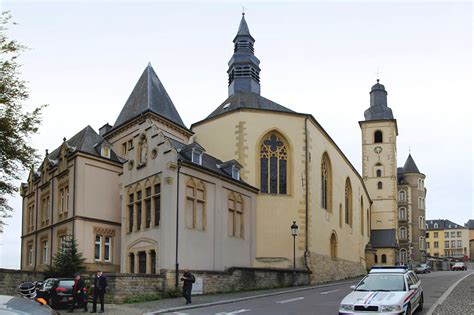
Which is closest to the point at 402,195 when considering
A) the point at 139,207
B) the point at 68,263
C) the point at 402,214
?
the point at 402,214

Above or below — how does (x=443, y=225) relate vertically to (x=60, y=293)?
above

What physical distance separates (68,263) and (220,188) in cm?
944

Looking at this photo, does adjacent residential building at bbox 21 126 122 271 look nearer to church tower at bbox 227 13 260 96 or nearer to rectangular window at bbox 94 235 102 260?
rectangular window at bbox 94 235 102 260

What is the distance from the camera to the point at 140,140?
32.5m

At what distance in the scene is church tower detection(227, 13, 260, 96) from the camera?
4928cm

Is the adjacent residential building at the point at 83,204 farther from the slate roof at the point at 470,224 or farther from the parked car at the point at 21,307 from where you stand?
the slate roof at the point at 470,224

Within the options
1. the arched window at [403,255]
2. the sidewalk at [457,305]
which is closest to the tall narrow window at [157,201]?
the sidewalk at [457,305]

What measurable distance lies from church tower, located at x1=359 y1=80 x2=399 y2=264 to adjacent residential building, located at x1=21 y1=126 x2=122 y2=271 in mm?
54682

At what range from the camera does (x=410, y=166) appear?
10562cm

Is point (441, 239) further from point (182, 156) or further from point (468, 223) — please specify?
point (182, 156)

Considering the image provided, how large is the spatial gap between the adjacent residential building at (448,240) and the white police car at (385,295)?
150 m

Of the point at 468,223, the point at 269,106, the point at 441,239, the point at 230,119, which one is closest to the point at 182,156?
the point at 230,119

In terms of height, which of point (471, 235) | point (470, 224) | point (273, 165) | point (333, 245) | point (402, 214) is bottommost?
point (471, 235)

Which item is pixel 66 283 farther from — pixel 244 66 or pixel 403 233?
pixel 403 233
